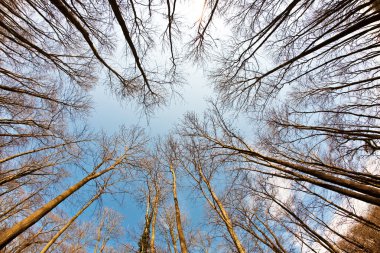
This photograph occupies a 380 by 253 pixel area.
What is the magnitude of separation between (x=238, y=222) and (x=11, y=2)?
10.4 meters

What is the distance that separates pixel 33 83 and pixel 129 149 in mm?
5056

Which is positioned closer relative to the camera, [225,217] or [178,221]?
[225,217]

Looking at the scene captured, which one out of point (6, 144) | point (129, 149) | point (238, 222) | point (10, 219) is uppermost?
point (129, 149)

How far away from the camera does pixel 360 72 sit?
17.1ft

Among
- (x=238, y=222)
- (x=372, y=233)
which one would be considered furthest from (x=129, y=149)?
(x=372, y=233)

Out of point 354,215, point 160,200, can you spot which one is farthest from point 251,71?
point 160,200

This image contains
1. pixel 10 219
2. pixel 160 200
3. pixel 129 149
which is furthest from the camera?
pixel 160 200

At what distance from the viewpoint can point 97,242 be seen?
13516 millimetres

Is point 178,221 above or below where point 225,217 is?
above

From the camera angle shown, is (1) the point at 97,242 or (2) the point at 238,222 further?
(1) the point at 97,242

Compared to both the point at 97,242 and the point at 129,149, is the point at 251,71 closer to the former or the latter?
the point at 129,149

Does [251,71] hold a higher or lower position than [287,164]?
higher

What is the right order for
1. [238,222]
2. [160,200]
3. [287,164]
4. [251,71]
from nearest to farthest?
1. [287,164]
2. [251,71]
3. [238,222]
4. [160,200]

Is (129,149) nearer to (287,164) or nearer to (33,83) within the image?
(33,83)
